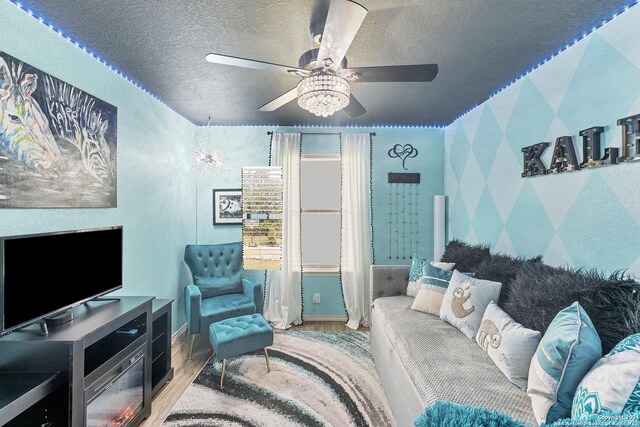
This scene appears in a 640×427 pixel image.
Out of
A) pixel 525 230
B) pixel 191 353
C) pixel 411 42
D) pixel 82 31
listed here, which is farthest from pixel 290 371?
pixel 82 31

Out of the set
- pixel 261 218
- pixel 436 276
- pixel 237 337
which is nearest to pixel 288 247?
pixel 261 218

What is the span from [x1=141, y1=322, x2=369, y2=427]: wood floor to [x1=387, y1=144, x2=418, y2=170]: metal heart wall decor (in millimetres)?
2201

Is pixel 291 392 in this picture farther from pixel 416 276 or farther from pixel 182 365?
pixel 416 276

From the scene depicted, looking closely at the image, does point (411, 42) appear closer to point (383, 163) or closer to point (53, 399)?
point (383, 163)

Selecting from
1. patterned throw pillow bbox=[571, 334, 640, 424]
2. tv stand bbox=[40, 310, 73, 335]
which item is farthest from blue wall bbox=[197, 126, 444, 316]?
patterned throw pillow bbox=[571, 334, 640, 424]

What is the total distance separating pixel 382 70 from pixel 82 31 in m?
1.83

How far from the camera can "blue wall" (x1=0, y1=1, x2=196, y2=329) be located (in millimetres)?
1646

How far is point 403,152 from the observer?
3844 millimetres

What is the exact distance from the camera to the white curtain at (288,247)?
3715 mm

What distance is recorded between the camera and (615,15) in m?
1.62

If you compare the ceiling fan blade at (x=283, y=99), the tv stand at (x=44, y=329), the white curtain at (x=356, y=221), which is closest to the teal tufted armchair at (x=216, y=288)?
the white curtain at (x=356, y=221)

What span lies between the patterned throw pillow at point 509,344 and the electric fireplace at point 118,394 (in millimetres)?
2140

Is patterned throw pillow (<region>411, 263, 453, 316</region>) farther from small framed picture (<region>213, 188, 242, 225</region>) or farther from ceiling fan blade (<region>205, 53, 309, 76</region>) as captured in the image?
small framed picture (<region>213, 188, 242, 225</region>)

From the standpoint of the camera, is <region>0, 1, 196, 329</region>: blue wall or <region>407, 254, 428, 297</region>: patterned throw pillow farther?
<region>407, 254, 428, 297</region>: patterned throw pillow
